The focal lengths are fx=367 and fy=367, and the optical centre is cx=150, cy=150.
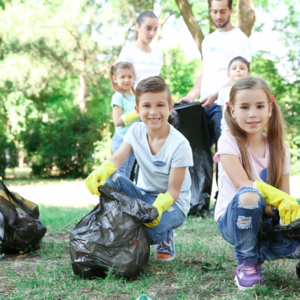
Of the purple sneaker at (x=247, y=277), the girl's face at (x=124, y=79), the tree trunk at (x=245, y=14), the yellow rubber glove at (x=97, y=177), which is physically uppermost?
the tree trunk at (x=245, y=14)

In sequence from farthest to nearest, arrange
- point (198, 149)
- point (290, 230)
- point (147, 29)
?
point (198, 149)
point (147, 29)
point (290, 230)

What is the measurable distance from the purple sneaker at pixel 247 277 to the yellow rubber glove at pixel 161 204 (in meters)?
0.52

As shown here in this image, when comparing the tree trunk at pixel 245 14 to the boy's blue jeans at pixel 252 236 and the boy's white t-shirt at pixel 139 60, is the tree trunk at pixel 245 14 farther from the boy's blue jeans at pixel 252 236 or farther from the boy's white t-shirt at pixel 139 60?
the boy's blue jeans at pixel 252 236

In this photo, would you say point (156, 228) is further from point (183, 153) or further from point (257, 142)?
point (257, 142)

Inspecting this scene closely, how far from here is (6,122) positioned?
12.4 metres

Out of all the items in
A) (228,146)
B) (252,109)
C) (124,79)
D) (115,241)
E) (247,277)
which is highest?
(124,79)

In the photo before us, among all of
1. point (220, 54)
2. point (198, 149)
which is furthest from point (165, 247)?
point (220, 54)

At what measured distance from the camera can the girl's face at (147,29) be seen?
3879 millimetres

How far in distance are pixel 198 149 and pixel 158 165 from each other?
1695 millimetres

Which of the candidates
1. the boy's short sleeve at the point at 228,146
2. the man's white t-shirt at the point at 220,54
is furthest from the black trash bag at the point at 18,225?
the man's white t-shirt at the point at 220,54

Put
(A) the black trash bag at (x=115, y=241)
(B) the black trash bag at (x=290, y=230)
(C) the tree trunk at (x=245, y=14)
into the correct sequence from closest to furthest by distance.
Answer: (B) the black trash bag at (x=290, y=230), (A) the black trash bag at (x=115, y=241), (C) the tree trunk at (x=245, y=14)

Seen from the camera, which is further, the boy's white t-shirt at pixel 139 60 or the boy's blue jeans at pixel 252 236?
the boy's white t-shirt at pixel 139 60

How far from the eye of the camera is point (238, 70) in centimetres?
351

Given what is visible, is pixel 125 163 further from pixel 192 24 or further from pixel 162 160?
pixel 192 24
